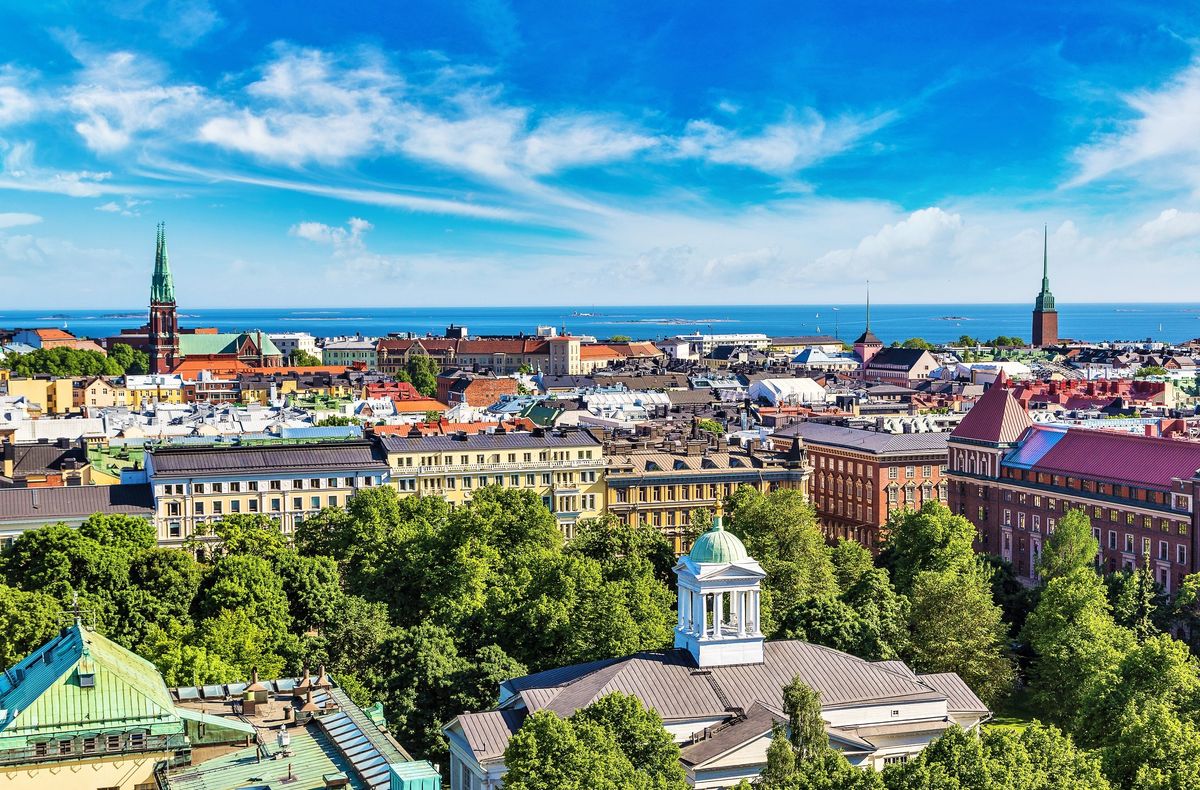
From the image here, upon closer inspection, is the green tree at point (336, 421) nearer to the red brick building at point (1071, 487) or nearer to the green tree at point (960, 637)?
the red brick building at point (1071, 487)

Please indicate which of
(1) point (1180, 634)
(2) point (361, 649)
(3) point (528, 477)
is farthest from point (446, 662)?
(3) point (528, 477)

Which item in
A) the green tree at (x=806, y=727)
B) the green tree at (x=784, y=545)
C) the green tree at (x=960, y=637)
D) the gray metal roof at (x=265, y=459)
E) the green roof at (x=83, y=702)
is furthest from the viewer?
the gray metal roof at (x=265, y=459)

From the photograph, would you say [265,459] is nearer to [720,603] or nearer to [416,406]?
[720,603]

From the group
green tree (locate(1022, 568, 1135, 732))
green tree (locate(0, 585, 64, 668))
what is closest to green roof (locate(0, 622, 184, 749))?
green tree (locate(0, 585, 64, 668))

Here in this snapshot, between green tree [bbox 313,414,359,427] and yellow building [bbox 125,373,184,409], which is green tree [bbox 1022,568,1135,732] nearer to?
green tree [bbox 313,414,359,427]

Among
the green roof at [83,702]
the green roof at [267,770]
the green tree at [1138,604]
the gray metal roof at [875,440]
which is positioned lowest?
the green tree at [1138,604]

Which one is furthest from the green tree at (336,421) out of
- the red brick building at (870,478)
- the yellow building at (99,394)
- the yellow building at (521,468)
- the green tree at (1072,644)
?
the green tree at (1072,644)
